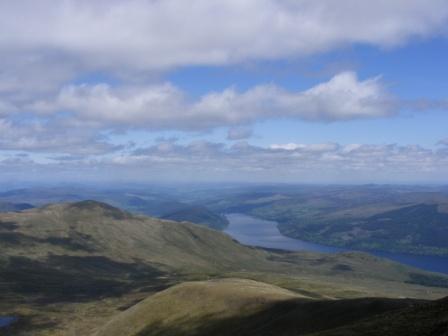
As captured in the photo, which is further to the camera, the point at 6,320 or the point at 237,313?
the point at 6,320

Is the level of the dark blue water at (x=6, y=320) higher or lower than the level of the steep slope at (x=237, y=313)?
lower

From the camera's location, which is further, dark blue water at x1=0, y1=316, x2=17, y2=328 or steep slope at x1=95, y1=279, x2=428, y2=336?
dark blue water at x1=0, y1=316, x2=17, y2=328

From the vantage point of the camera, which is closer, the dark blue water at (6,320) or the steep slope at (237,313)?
the steep slope at (237,313)

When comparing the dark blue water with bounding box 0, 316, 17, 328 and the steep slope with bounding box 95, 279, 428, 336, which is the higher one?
the steep slope with bounding box 95, 279, 428, 336

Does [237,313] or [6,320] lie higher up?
[237,313]

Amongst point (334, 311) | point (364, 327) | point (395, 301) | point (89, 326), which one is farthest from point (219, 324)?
point (89, 326)
